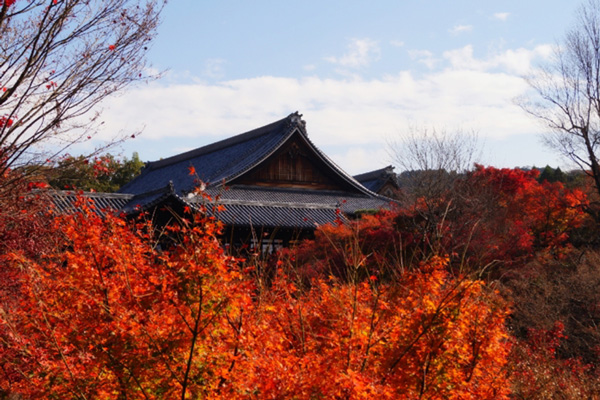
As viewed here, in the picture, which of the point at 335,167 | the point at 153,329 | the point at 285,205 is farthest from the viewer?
the point at 335,167

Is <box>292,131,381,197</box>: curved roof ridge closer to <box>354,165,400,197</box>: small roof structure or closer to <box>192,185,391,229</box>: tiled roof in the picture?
<box>192,185,391,229</box>: tiled roof

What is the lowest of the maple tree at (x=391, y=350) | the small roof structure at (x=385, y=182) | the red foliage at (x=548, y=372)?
the red foliage at (x=548, y=372)

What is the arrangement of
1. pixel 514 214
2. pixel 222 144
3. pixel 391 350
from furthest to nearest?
1. pixel 222 144
2. pixel 514 214
3. pixel 391 350

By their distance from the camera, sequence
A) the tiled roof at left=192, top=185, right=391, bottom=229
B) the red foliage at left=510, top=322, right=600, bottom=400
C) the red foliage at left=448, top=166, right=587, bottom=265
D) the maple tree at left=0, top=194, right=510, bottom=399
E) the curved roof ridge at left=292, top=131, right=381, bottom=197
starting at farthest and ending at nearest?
the curved roof ridge at left=292, top=131, right=381, bottom=197
the tiled roof at left=192, top=185, right=391, bottom=229
the red foliage at left=448, top=166, right=587, bottom=265
the red foliage at left=510, top=322, right=600, bottom=400
the maple tree at left=0, top=194, right=510, bottom=399

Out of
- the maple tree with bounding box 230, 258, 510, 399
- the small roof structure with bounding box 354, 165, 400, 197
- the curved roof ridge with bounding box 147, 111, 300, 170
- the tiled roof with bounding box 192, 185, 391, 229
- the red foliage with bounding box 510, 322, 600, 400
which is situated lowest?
the red foliage with bounding box 510, 322, 600, 400

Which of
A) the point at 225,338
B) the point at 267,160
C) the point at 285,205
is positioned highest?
the point at 267,160

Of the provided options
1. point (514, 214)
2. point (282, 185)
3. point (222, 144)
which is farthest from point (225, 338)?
point (222, 144)

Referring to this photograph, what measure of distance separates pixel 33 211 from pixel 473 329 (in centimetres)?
541

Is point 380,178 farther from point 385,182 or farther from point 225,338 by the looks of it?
point 225,338

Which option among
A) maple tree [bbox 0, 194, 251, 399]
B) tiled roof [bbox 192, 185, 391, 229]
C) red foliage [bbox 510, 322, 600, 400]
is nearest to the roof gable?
tiled roof [bbox 192, 185, 391, 229]

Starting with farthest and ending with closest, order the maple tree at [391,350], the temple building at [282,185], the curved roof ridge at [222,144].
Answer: the curved roof ridge at [222,144] → the temple building at [282,185] → the maple tree at [391,350]

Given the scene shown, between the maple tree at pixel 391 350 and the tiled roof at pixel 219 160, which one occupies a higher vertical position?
the tiled roof at pixel 219 160

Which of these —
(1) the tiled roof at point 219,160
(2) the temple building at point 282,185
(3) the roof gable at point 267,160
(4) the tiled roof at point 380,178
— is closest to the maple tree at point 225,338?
(2) the temple building at point 282,185

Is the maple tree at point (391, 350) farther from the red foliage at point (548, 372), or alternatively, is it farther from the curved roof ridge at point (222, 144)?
the curved roof ridge at point (222, 144)
